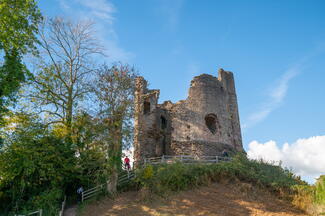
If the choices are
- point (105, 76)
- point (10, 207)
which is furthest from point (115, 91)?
point (10, 207)

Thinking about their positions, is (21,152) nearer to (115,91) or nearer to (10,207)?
(10,207)

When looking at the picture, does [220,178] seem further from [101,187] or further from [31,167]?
[31,167]

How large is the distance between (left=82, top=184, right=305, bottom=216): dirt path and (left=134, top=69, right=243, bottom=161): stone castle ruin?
5333 mm

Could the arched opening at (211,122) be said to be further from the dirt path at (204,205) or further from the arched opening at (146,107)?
the dirt path at (204,205)

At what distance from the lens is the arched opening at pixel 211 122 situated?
2086 cm

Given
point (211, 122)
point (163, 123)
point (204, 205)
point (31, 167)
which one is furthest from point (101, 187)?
point (211, 122)

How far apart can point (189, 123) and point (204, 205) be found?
824 centimetres

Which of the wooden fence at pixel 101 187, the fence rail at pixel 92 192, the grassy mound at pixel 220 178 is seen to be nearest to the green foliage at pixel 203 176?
the grassy mound at pixel 220 178

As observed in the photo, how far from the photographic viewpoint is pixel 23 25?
46.8ft

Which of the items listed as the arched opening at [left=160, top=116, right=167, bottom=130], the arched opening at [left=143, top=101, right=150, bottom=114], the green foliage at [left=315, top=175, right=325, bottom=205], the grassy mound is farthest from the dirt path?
the arched opening at [left=143, top=101, right=150, bottom=114]

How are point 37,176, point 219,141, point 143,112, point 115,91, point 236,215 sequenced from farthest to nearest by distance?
point 143,112 → point 219,141 → point 115,91 → point 37,176 → point 236,215

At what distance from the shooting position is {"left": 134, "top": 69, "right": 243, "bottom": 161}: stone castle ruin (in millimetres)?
19688

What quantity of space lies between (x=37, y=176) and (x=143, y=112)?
30.0 feet

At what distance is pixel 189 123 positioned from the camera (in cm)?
2022
